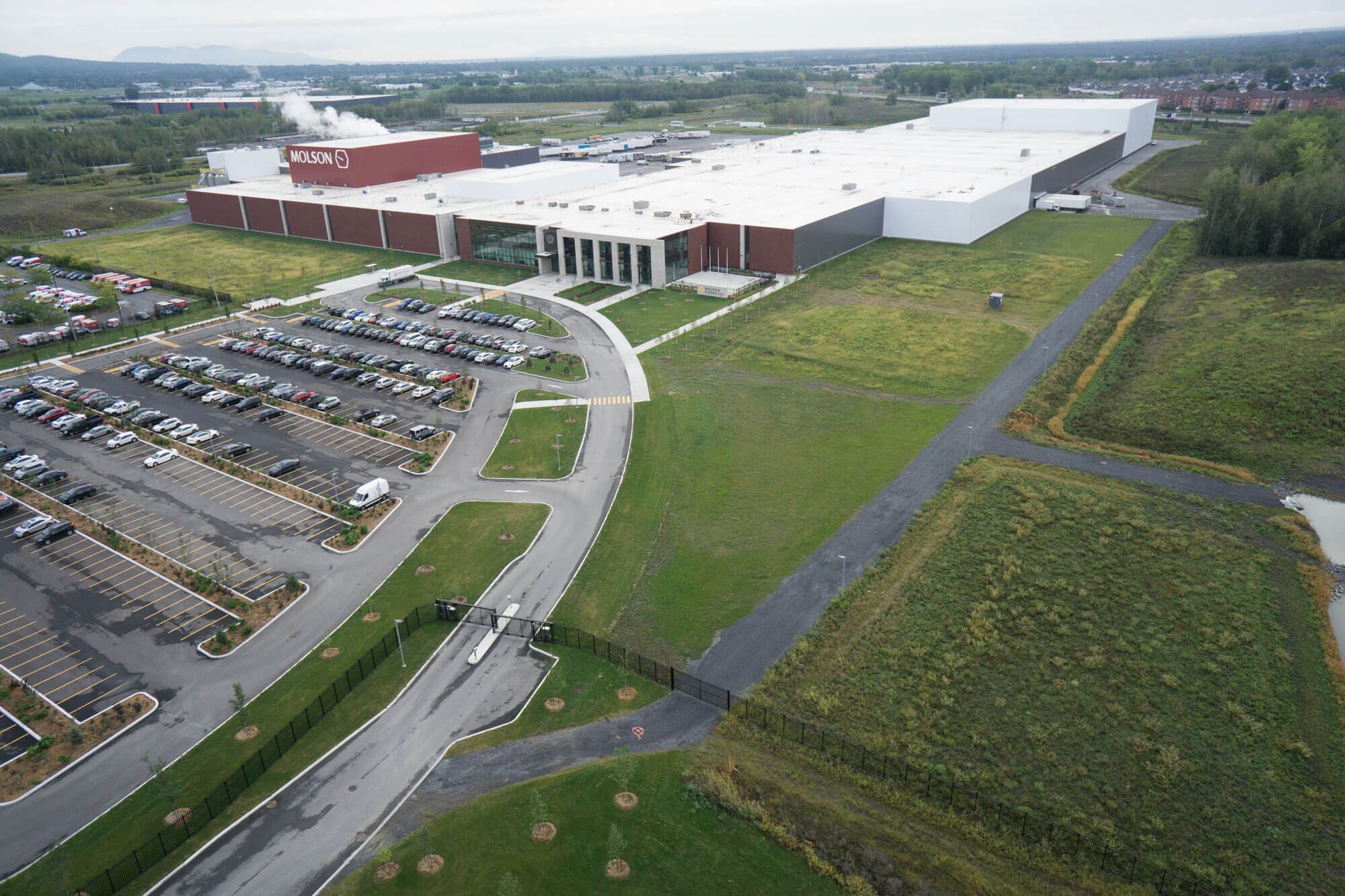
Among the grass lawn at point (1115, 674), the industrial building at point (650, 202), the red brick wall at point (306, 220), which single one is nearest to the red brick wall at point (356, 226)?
the industrial building at point (650, 202)

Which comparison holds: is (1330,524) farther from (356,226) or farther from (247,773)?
(356,226)

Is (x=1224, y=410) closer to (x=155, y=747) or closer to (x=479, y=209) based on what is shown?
(x=155, y=747)

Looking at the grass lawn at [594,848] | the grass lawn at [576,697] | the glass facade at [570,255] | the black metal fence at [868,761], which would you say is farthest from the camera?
the glass facade at [570,255]

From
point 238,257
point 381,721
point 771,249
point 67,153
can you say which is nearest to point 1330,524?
point 381,721

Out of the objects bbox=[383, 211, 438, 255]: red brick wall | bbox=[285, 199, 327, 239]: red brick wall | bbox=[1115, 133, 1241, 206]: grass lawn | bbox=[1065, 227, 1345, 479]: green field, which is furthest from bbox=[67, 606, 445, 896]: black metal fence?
bbox=[1115, 133, 1241, 206]: grass lawn

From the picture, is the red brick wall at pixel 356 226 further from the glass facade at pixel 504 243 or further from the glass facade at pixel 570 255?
the glass facade at pixel 570 255

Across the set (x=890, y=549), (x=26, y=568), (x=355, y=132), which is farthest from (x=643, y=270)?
(x=355, y=132)
